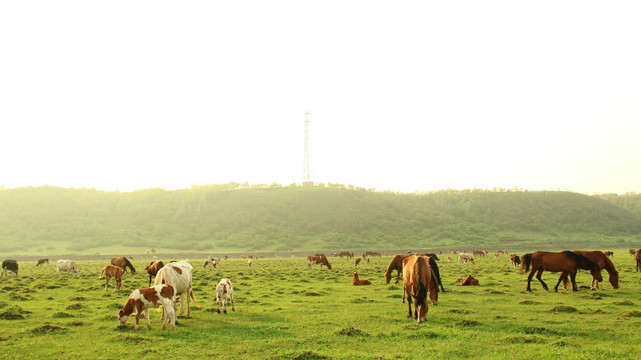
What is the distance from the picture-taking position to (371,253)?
278ft

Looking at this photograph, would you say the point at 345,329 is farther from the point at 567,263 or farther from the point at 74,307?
the point at 567,263

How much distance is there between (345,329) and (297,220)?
14004 centimetres

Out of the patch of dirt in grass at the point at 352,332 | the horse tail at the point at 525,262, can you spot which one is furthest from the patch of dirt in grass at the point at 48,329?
the horse tail at the point at 525,262

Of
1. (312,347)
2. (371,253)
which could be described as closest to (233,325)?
(312,347)

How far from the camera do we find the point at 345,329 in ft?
53.2

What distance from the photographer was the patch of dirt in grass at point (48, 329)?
16812 mm

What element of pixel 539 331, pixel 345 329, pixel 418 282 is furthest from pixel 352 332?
pixel 539 331

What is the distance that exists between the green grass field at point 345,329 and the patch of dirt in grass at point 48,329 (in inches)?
1.4

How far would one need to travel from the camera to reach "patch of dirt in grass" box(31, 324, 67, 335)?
16.8 meters

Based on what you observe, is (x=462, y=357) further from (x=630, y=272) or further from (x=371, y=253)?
(x=371, y=253)

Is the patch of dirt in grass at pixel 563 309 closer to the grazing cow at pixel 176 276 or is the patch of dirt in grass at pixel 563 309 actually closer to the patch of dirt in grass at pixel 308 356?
the patch of dirt in grass at pixel 308 356

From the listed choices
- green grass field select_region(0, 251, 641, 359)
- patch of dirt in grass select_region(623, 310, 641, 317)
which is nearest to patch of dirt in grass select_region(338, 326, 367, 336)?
green grass field select_region(0, 251, 641, 359)

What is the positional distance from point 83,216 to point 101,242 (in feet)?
101

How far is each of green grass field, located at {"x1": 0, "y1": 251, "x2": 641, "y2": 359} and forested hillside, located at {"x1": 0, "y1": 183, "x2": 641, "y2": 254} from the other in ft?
Result: 328
